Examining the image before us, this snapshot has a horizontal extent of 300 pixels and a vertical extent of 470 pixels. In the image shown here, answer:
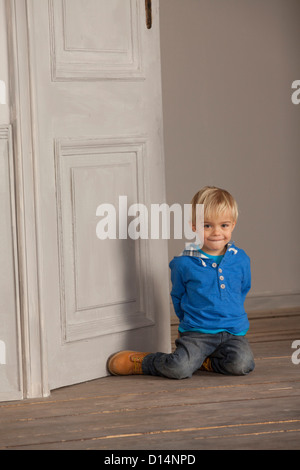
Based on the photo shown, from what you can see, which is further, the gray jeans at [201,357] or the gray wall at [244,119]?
the gray wall at [244,119]

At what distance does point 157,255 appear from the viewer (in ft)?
9.46

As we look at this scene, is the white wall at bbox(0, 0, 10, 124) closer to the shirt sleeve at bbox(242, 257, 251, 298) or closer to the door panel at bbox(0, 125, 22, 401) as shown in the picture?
the door panel at bbox(0, 125, 22, 401)

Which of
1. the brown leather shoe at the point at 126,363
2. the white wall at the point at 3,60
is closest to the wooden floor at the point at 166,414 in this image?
the brown leather shoe at the point at 126,363

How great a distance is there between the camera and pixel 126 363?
8.97 feet

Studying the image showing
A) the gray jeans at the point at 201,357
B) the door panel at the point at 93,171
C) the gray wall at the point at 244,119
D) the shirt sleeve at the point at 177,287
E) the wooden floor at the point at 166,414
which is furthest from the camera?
the gray wall at the point at 244,119

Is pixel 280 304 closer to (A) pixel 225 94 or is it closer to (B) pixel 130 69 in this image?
(A) pixel 225 94

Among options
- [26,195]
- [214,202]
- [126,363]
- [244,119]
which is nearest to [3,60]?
[26,195]

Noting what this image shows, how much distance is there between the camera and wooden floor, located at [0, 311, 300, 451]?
206 centimetres

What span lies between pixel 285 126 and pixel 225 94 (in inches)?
13.4

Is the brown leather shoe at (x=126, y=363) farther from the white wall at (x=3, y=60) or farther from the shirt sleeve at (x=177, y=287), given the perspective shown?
the white wall at (x=3, y=60)

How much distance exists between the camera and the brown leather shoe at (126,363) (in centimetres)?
273

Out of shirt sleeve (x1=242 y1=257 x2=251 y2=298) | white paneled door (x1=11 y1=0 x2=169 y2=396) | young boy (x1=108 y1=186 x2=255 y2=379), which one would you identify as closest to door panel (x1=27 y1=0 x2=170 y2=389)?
white paneled door (x1=11 y1=0 x2=169 y2=396)

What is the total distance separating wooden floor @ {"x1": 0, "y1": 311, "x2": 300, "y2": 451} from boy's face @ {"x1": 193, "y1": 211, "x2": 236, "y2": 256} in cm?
45
